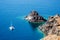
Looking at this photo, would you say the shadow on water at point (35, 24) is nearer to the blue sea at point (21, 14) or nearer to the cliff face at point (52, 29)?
the blue sea at point (21, 14)

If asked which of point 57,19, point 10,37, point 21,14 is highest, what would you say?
point 21,14

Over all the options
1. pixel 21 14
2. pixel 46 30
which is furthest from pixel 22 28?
pixel 21 14

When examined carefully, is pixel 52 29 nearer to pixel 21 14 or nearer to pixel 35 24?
pixel 35 24

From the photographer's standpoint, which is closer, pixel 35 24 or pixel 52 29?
pixel 52 29

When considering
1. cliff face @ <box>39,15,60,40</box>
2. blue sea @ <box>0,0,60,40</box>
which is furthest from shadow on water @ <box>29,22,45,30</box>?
cliff face @ <box>39,15,60,40</box>

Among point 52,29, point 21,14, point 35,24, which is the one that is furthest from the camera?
point 21,14

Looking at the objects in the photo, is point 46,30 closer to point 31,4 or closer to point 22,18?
point 22,18

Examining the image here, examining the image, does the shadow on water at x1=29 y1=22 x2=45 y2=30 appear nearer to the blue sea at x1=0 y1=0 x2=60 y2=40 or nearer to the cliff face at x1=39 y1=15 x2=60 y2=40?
the blue sea at x1=0 y1=0 x2=60 y2=40

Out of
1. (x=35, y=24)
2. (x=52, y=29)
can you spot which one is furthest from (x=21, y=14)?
(x=52, y=29)
